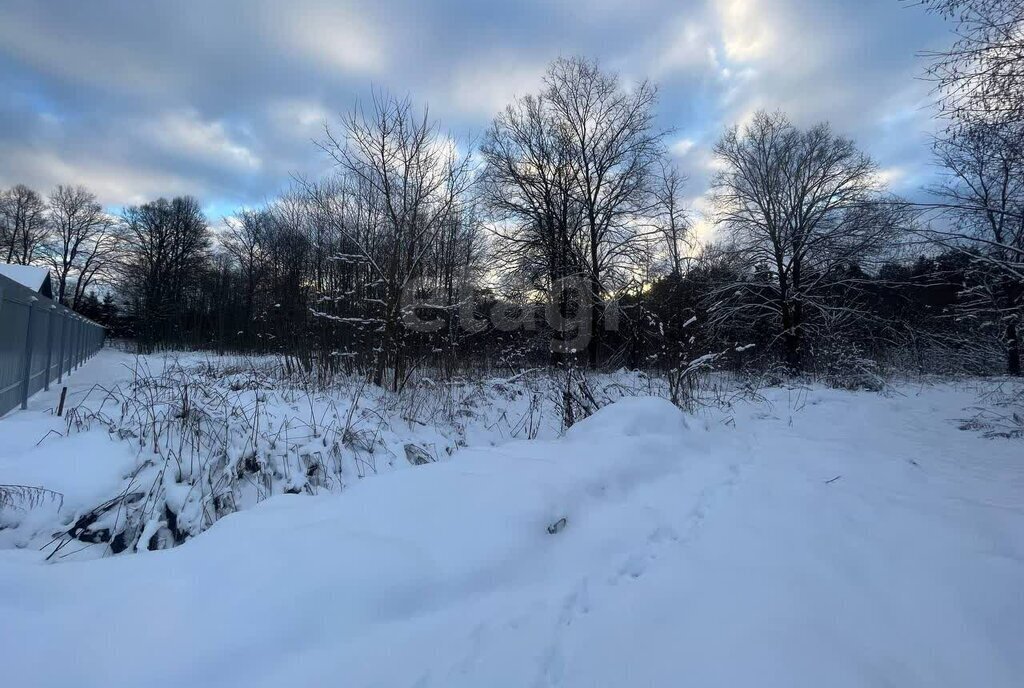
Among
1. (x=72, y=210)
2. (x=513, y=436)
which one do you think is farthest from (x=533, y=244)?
(x=72, y=210)

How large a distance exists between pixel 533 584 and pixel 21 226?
2202 inches

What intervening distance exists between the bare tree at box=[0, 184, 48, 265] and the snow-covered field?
168 feet

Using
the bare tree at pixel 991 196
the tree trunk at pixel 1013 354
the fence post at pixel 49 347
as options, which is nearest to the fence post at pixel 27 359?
the fence post at pixel 49 347

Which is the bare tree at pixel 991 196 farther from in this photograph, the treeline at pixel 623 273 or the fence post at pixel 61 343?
the fence post at pixel 61 343

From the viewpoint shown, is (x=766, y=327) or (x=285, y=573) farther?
(x=766, y=327)

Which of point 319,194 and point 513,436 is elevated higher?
point 319,194

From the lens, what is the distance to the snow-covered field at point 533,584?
166 centimetres

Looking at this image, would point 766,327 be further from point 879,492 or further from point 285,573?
point 285,573

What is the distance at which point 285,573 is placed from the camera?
6.76 ft

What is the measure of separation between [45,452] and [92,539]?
1014 millimetres

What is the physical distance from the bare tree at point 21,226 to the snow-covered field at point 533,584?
51.1 meters

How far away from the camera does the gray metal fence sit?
23.1ft

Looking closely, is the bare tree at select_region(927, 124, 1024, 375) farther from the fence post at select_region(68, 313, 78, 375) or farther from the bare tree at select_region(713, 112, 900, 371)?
the fence post at select_region(68, 313, 78, 375)

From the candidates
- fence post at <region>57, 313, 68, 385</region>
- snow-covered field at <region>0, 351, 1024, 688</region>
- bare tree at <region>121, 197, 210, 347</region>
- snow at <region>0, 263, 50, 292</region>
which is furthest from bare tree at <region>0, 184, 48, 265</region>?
snow-covered field at <region>0, 351, 1024, 688</region>
